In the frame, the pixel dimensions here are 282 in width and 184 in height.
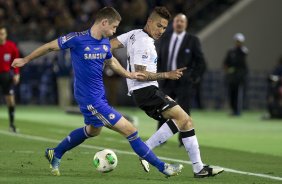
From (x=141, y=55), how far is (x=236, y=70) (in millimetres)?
17737

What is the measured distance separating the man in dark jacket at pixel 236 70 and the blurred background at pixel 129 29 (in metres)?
2.38

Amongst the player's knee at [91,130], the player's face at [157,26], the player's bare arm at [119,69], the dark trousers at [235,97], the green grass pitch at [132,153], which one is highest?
the player's face at [157,26]

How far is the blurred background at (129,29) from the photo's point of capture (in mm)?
33250

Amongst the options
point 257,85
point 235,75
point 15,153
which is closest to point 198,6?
point 257,85

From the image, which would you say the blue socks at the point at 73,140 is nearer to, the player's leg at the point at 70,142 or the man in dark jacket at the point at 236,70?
the player's leg at the point at 70,142

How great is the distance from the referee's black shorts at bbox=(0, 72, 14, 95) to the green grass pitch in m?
0.85

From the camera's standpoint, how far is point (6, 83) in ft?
66.7

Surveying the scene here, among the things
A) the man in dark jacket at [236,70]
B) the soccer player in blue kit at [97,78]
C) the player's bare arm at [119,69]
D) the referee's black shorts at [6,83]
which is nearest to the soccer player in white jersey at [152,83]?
the player's bare arm at [119,69]

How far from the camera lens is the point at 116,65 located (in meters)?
12.2

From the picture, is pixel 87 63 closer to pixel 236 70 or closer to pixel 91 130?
pixel 91 130

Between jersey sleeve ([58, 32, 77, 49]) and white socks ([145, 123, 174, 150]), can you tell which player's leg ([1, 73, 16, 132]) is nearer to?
white socks ([145, 123, 174, 150])

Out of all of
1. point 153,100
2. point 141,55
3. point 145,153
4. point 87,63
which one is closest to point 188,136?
point 153,100

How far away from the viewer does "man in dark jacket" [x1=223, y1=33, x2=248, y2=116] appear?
29891 millimetres

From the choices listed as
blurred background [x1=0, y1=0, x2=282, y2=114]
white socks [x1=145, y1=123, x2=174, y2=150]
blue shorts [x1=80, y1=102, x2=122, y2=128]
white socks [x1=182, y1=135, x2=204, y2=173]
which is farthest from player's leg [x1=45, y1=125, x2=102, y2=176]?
blurred background [x1=0, y1=0, x2=282, y2=114]
